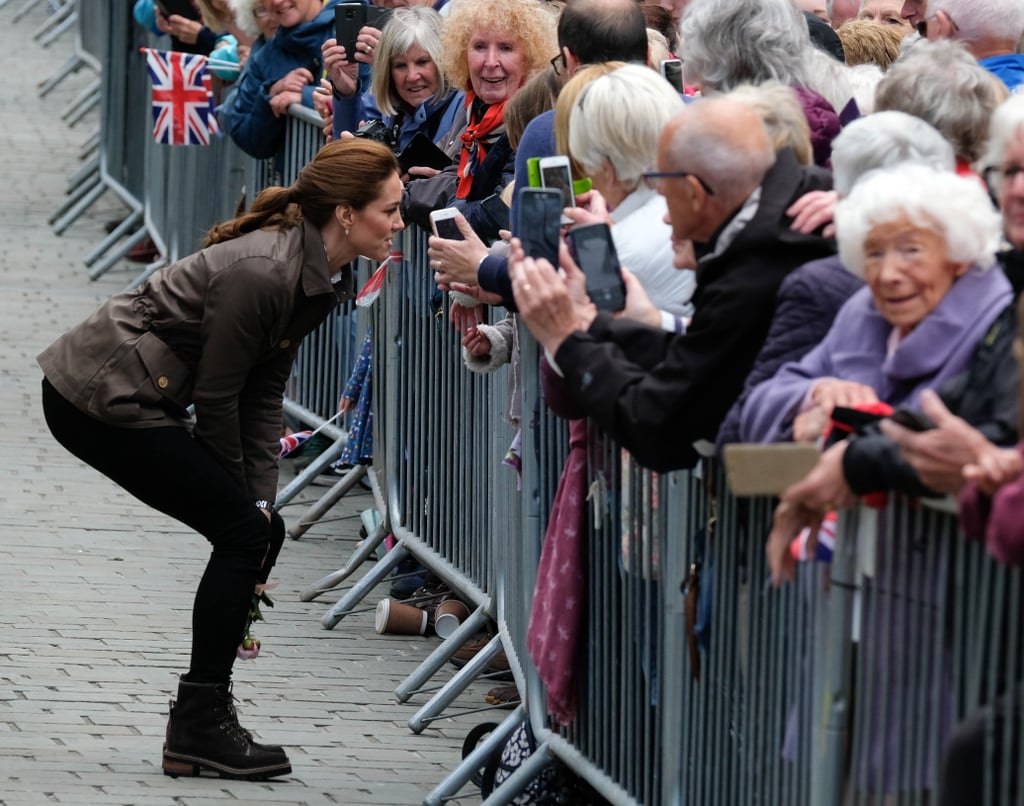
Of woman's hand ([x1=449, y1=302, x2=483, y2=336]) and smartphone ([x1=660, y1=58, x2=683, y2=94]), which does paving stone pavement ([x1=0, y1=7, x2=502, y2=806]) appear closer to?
woman's hand ([x1=449, y1=302, x2=483, y2=336])

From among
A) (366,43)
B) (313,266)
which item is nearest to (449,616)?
(313,266)

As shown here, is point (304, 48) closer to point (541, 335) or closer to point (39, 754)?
point (39, 754)

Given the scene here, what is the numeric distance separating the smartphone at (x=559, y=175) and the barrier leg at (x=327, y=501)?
4130 mm

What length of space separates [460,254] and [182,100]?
24.4 ft

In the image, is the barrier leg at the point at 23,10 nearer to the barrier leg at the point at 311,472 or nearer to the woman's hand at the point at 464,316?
the barrier leg at the point at 311,472

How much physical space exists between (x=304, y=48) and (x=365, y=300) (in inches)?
121

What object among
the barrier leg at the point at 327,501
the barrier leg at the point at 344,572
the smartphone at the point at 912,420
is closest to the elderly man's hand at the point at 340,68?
the barrier leg at the point at 327,501

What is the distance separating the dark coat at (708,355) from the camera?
430cm

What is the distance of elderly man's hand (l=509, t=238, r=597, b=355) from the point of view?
4656mm

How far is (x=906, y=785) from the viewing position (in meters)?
3.72

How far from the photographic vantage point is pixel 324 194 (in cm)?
648

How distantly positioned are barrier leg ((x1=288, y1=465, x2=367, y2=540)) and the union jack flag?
13.6 feet

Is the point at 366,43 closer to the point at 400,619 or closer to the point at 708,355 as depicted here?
the point at 400,619

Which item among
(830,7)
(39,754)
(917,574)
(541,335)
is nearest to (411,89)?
(830,7)
